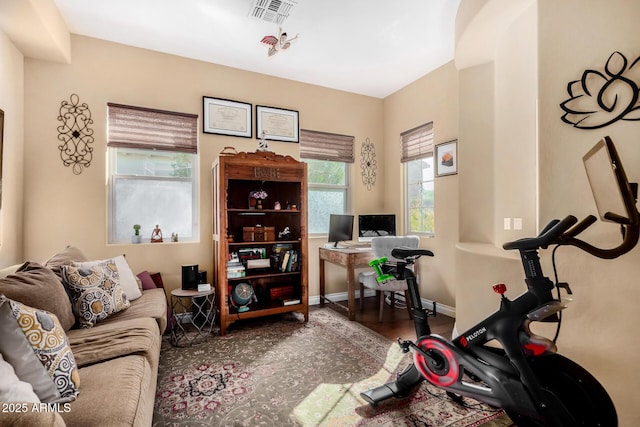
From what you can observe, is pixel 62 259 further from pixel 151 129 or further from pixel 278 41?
pixel 278 41

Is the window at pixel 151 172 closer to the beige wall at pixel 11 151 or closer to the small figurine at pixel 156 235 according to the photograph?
the small figurine at pixel 156 235

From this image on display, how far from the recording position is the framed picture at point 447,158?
3461 millimetres

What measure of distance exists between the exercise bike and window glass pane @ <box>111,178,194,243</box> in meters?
3.01

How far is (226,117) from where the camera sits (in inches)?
142

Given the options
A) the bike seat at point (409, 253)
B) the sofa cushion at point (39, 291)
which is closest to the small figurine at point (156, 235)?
the sofa cushion at point (39, 291)

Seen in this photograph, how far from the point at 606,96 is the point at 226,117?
3366mm

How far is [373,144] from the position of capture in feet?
15.1

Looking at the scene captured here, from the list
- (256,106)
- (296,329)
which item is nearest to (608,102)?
(296,329)

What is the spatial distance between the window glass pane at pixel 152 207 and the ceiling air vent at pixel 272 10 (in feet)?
6.24

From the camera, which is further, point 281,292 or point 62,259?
point 281,292

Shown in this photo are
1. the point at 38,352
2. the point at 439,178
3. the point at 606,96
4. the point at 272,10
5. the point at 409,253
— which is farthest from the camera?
the point at 439,178

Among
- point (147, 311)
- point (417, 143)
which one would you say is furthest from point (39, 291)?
point (417, 143)

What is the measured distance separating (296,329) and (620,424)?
2.45 metres

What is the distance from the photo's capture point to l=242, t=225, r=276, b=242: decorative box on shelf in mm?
3355
